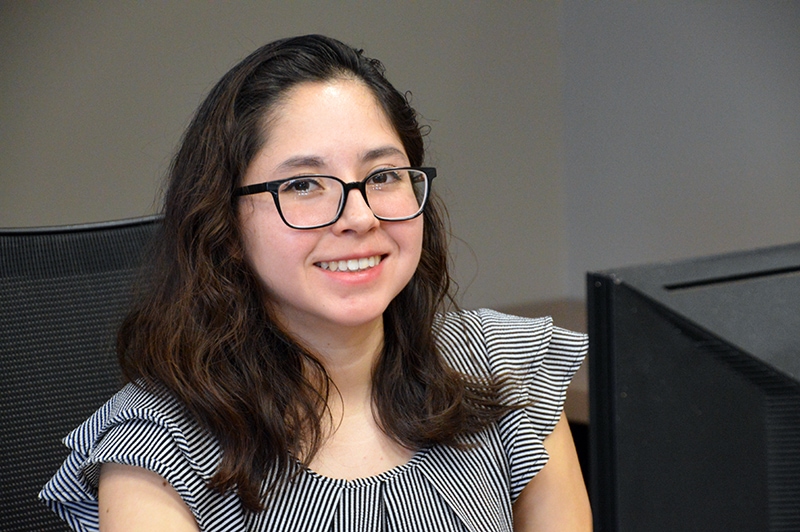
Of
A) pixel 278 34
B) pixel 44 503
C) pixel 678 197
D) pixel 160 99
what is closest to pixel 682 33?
pixel 678 197

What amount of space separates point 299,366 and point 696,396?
663mm

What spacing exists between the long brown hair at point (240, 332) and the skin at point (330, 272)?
20mm

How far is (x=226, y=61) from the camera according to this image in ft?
8.70

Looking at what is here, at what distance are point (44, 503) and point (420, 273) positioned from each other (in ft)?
1.81

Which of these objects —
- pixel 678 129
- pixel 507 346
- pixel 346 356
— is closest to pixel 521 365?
pixel 507 346

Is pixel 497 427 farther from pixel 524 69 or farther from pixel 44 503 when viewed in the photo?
pixel 524 69

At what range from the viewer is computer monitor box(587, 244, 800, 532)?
52 centimetres

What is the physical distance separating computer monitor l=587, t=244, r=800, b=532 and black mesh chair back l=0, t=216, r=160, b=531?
81 cm

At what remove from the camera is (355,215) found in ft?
3.37

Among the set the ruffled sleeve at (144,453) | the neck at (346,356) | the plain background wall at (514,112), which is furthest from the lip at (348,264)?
the plain background wall at (514,112)

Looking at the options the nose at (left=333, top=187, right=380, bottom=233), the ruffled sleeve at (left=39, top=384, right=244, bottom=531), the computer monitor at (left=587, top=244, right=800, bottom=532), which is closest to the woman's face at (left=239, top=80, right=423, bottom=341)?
the nose at (left=333, top=187, right=380, bottom=233)

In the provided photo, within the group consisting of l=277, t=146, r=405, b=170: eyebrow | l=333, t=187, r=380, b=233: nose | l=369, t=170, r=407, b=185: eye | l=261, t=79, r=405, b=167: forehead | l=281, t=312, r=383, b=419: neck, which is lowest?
l=281, t=312, r=383, b=419: neck

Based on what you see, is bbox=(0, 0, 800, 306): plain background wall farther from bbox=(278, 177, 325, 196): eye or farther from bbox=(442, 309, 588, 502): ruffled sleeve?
bbox=(278, 177, 325, 196): eye

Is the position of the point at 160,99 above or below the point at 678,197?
above
